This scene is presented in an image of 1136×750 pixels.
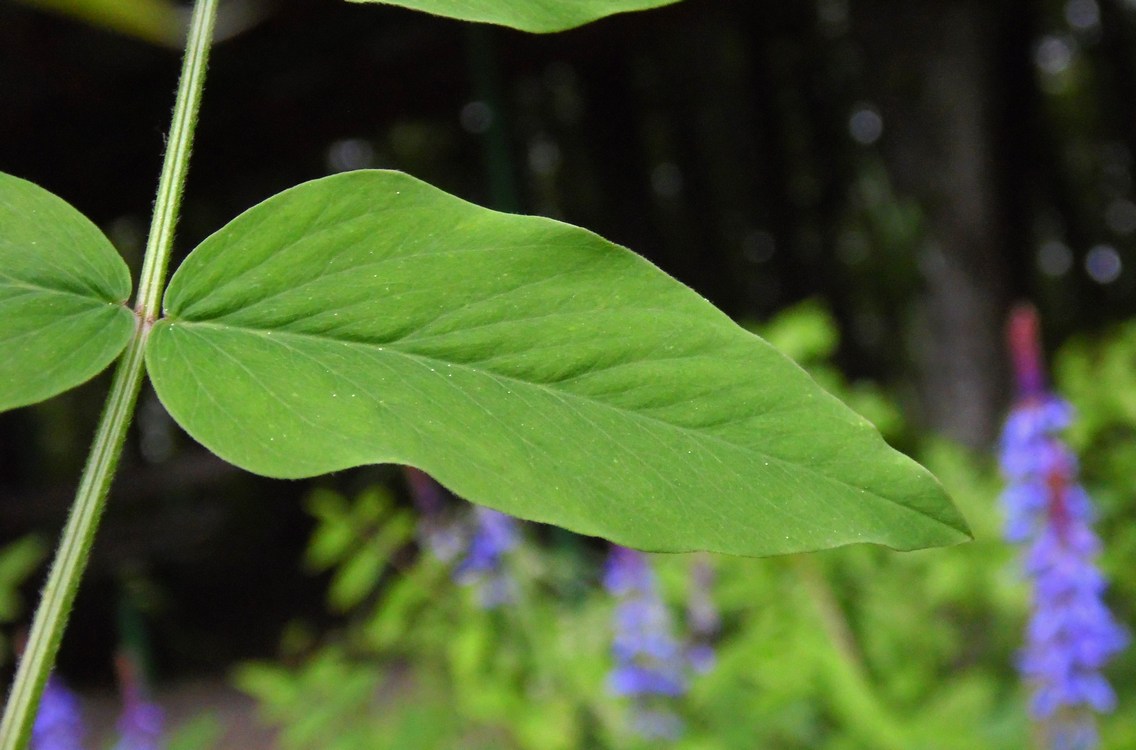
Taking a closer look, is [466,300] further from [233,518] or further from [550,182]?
[233,518]

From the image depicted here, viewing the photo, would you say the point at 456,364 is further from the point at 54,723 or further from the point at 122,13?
the point at 54,723

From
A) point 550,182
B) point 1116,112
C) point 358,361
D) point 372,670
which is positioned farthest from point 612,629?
point 1116,112

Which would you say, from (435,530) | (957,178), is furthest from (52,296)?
(957,178)

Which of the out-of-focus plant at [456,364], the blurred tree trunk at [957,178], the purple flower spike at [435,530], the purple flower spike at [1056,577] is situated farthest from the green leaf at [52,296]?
the blurred tree trunk at [957,178]

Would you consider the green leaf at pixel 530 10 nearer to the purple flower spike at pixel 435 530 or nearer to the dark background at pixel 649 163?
the purple flower spike at pixel 435 530

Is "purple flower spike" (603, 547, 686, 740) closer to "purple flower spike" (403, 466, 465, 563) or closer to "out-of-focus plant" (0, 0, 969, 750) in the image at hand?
Answer: "purple flower spike" (403, 466, 465, 563)

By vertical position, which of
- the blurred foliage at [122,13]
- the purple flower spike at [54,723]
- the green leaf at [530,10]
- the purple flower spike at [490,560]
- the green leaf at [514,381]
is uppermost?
the blurred foliage at [122,13]

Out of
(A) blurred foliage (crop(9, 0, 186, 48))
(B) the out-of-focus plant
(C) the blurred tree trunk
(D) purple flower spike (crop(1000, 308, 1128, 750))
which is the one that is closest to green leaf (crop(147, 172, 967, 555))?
(B) the out-of-focus plant
